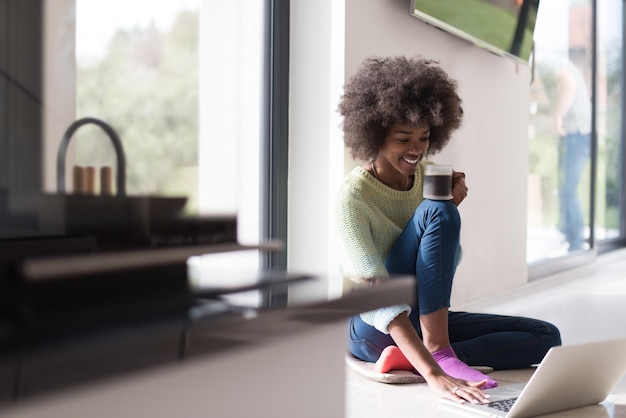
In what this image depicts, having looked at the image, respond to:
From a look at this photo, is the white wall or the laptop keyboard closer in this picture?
the laptop keyboard

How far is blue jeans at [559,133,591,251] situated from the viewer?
4.53 metres

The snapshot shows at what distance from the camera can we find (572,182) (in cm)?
469

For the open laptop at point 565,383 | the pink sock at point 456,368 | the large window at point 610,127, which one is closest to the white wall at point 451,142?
the pink sock at point 456,368

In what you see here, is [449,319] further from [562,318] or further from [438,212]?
[562,318]

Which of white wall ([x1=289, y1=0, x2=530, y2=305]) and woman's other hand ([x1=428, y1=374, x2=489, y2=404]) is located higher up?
white wall ([x1=289, y1=0, x2=530, y2=305])

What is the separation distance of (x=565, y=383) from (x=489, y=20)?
5.85 ft

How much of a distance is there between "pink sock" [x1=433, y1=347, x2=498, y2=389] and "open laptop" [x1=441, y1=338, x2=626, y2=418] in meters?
0.09

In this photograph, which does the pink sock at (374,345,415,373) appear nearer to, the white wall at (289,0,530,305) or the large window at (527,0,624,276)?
the white wall at (289,0,530,305)

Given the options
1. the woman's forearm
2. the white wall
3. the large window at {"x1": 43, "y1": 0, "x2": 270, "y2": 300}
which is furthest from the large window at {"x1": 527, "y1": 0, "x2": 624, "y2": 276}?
the large window at {"x1": 43, "y1": 0, "x2": 270, "y2": 300}

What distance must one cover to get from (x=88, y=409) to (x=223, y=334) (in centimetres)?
12

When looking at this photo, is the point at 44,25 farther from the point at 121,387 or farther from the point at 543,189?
the point at 543,189

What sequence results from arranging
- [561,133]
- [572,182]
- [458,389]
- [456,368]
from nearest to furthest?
1. [458,389]
2. [456,368]
3. [561,133]
4. [572,182]

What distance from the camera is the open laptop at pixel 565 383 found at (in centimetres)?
153

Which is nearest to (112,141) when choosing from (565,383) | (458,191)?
(565,383)
